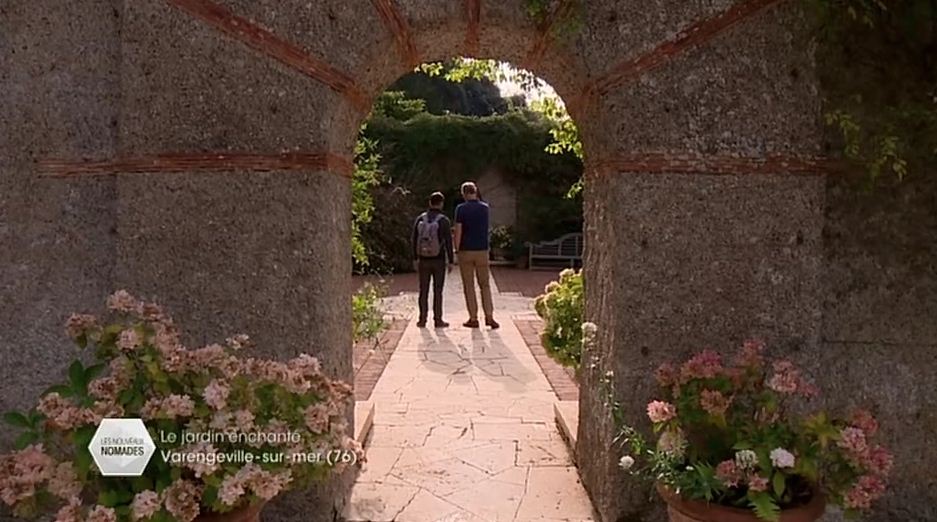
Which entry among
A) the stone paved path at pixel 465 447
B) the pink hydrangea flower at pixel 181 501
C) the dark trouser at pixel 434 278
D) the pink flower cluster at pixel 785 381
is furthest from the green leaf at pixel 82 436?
the dark trouser at pixel 434 278

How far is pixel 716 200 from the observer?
2807 millimetres

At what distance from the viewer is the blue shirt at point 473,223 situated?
25.5 feet

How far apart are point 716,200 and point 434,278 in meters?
5.54

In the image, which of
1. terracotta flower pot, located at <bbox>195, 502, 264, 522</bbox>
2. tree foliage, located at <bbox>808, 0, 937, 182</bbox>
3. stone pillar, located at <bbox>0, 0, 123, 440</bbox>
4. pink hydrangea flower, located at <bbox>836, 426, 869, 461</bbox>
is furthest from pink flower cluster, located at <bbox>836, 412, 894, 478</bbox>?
stone pillar, located at <bbox>0, 0, 123, 440</bbox>

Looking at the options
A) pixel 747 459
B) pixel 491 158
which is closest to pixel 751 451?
pixel 747 459

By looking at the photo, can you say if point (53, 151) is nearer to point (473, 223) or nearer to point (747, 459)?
point (747, 459)

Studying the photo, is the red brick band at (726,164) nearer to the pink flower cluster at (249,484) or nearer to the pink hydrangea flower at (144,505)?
the pink flower cluster at (249,484)

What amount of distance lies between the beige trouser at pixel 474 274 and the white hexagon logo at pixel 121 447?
591 cm

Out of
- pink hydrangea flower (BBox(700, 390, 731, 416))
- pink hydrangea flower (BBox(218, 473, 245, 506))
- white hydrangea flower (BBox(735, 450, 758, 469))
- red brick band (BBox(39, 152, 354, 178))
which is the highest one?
red brick band (BBox(39, 152, 354, 178))

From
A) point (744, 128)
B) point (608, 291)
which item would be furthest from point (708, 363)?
point (744, 128)

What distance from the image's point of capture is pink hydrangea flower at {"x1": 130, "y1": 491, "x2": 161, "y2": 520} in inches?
76.9

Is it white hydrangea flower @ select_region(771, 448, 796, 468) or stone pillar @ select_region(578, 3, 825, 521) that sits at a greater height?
stone pillar @ select_region(578, 3, 825, 521)

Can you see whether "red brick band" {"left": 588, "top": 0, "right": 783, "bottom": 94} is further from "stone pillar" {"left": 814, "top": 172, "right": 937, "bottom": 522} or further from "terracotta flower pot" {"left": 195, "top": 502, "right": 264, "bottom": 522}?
"terracotta flower pot" {"left": 195, "top": 502, "right": 264, "bottom": 522}

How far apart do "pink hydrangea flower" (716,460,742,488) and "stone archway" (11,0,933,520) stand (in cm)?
63
